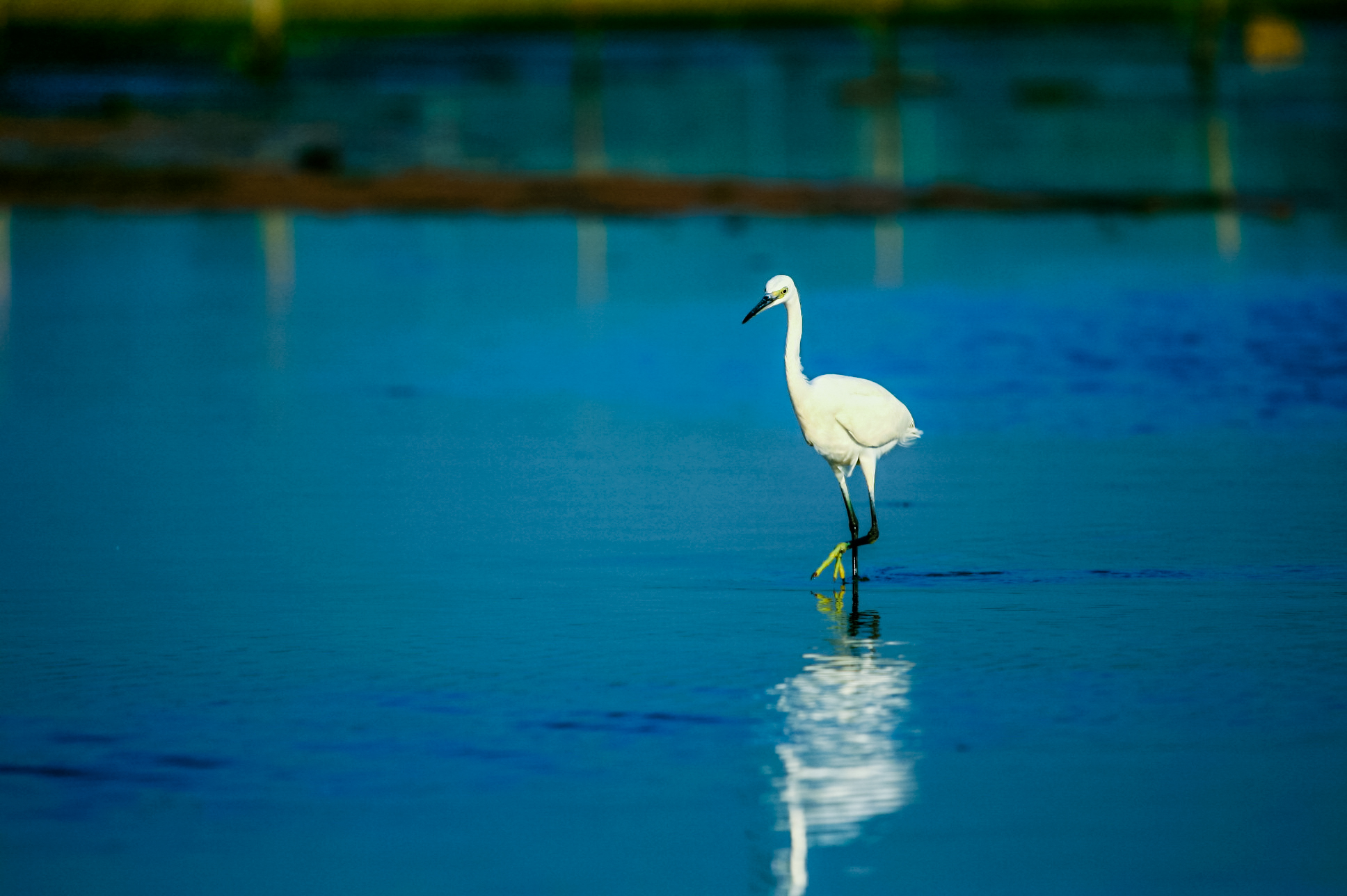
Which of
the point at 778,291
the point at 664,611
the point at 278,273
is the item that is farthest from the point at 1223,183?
the point at 664,611

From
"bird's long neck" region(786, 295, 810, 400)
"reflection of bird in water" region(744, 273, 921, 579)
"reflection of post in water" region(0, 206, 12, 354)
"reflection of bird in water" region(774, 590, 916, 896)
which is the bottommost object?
"reflection of bird in water" region(774, 590, 916, 896)

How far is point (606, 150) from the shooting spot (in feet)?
97.6

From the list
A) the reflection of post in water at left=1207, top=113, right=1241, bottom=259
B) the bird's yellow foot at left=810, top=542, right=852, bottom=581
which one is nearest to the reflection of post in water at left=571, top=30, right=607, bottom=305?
the reflection of post in water at left=1207, top=113, right=1241, bottom=259

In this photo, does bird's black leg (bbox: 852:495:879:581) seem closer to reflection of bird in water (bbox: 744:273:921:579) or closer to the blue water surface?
reflection of bird in water (bbox: 744:273:921:579)

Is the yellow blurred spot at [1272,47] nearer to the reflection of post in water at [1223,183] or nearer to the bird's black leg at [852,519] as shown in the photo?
the reflection of post in water at [1223,183]

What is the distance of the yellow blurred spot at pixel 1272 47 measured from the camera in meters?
47.5

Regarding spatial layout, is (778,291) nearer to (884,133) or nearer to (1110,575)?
(1110,575)

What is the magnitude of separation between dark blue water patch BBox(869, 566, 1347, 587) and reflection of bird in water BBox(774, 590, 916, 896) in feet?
2.74

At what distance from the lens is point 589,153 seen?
29.1m

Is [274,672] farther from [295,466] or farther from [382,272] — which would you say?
[382,272]

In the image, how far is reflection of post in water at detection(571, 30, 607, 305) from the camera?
18.0m

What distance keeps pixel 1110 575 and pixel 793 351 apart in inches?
61.8

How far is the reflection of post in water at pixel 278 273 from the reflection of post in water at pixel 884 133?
15.8 ft

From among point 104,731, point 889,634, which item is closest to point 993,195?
point 889,634
